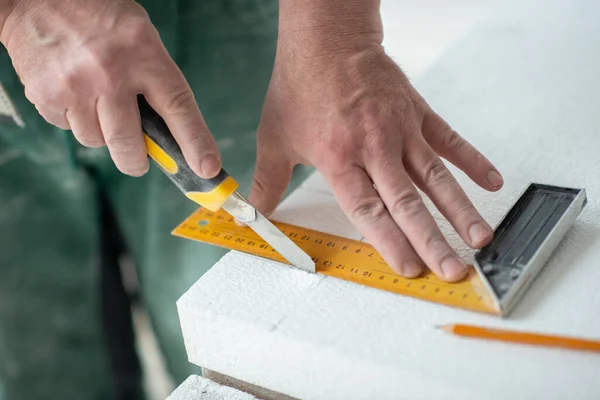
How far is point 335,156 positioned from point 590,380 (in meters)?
0.43

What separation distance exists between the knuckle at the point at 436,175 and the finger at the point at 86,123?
44cm

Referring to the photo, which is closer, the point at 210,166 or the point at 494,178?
the point at 210,166

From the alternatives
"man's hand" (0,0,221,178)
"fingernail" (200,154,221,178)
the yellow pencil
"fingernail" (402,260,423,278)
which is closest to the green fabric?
"man's hand" (0,0,221,178)

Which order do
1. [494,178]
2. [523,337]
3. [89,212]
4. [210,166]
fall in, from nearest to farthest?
[523,337] < [210,166] < [494,178] < [89,212]

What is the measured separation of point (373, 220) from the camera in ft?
2.79

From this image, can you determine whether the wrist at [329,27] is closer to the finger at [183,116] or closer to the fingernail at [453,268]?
the finger at [183,116]

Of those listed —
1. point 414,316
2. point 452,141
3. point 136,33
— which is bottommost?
point 414,316

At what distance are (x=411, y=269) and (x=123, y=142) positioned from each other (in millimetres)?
396

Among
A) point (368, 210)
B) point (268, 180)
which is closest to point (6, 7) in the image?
point (268, 180)

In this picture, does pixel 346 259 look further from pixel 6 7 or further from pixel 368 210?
pixel 6 7

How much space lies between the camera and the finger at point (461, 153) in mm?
927

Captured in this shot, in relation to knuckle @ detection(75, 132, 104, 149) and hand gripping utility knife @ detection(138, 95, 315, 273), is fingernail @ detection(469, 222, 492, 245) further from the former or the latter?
knuckle @ detection(75, 132, 104, 149)

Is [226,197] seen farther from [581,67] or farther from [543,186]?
[581,67]

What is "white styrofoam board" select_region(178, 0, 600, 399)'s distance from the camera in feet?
2.20
